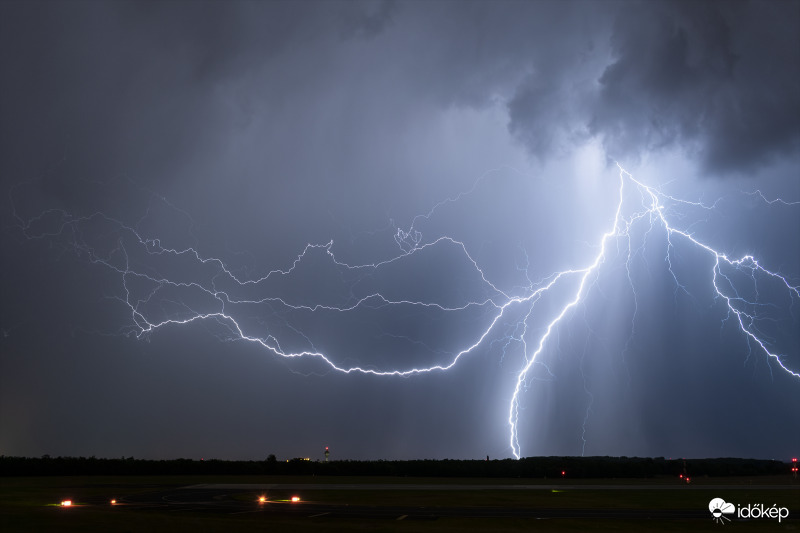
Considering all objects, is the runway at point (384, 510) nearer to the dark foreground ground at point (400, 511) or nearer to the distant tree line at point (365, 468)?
the dark foreground ground at point (400, 511)

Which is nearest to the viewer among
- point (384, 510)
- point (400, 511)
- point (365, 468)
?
point (400, 511)

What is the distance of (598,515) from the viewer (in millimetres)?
19078

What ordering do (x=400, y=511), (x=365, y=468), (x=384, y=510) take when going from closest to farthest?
(x=400, y=511) → (x=384, y=510) → (x=365, y=468)

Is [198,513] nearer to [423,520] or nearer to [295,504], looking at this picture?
[295,504]

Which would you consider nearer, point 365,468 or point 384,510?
point 384,510

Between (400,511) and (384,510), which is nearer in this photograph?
(400,511)

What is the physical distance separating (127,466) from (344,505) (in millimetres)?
33084

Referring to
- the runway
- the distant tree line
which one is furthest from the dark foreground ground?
the distant tree line

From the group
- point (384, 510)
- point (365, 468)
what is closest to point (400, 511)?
point (384, 510)

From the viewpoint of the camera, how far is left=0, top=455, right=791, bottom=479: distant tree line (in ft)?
150

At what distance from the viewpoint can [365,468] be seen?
47344mm

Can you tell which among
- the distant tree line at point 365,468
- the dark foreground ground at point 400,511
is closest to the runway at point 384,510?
the dark foreground ground at point 400,511

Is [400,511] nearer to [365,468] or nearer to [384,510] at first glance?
[384,510]

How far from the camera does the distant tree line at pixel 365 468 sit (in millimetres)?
45625
